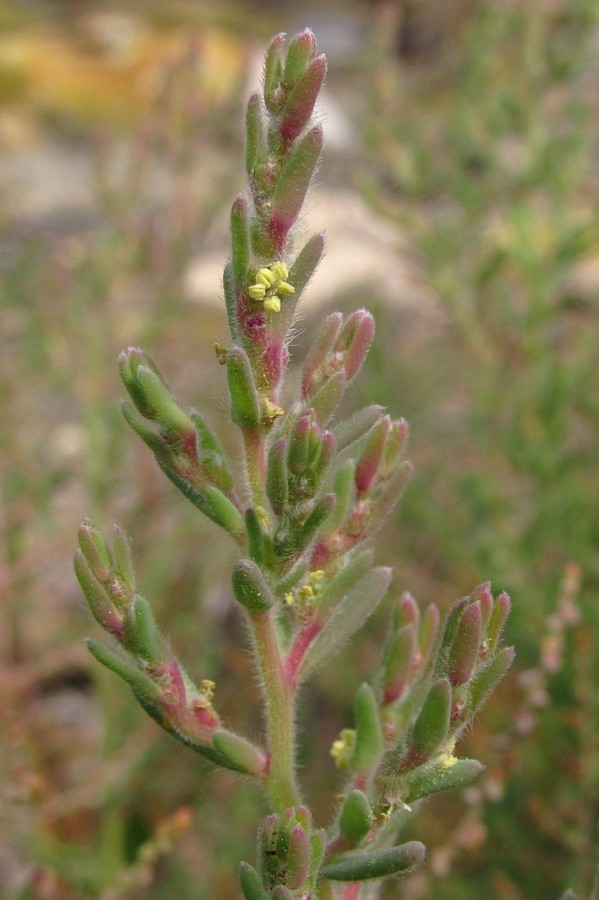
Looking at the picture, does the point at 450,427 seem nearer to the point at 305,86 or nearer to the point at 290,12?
the point at 305,86

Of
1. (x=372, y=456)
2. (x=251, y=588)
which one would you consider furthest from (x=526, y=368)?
(x=251, y=588)

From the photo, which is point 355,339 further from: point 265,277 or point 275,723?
point 275,723

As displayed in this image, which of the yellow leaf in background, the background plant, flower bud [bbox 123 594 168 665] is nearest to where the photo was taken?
flower bud [bbox 123 594 168 665]

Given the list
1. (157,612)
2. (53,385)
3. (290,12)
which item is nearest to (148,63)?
(290,12)

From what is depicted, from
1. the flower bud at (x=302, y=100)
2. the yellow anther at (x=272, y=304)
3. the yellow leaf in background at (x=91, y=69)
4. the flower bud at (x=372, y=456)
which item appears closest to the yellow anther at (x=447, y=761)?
the flower bud at (x=372, y=456)

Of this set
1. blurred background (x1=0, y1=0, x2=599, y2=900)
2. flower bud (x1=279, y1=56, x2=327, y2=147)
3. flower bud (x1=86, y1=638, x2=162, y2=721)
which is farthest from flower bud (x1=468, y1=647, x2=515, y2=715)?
blurred background (x1=0, y1=0, x2=599, y2=900)

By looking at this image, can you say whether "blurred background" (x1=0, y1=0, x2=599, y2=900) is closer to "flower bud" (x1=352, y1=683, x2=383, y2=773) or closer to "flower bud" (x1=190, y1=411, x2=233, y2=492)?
"flower bud" (x1=352, y1=683, x2=383, y2=773)
